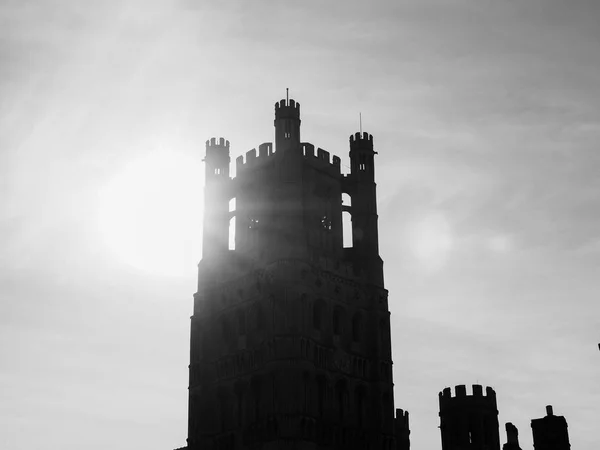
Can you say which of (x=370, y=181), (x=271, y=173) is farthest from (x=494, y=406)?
(x=271, y=173)

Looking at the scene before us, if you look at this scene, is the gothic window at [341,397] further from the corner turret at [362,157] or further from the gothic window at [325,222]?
the corner turret at [362,157]

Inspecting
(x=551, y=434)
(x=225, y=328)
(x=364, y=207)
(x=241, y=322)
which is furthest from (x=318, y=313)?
(x=551, y=434)

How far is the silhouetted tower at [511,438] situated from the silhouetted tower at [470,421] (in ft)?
18.6

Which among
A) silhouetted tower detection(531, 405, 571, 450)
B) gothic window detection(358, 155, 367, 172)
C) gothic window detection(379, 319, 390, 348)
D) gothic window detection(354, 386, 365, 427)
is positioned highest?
gothic window detection(358, 155, 367, 172)

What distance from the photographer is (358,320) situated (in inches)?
2803

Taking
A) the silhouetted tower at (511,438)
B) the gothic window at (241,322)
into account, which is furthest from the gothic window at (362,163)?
the silhouetted tower at (511,438)

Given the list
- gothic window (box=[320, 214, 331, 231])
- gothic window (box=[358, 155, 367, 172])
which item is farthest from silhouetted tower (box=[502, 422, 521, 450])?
gothic window (box=[358, 155, 367, 172])

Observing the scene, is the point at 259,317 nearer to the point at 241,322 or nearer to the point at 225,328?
the point at 241,322

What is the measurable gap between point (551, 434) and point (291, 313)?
18.4m

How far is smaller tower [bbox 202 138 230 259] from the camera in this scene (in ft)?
246

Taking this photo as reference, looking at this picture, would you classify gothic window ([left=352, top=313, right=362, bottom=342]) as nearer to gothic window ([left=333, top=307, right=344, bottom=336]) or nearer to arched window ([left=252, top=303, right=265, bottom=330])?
gothic window ([left=333, top=307, right=344, bottom=336])

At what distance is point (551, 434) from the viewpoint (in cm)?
6469

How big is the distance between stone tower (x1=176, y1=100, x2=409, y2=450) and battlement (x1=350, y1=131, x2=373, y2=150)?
1233 millimetres

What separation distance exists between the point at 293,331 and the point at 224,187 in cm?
1537
